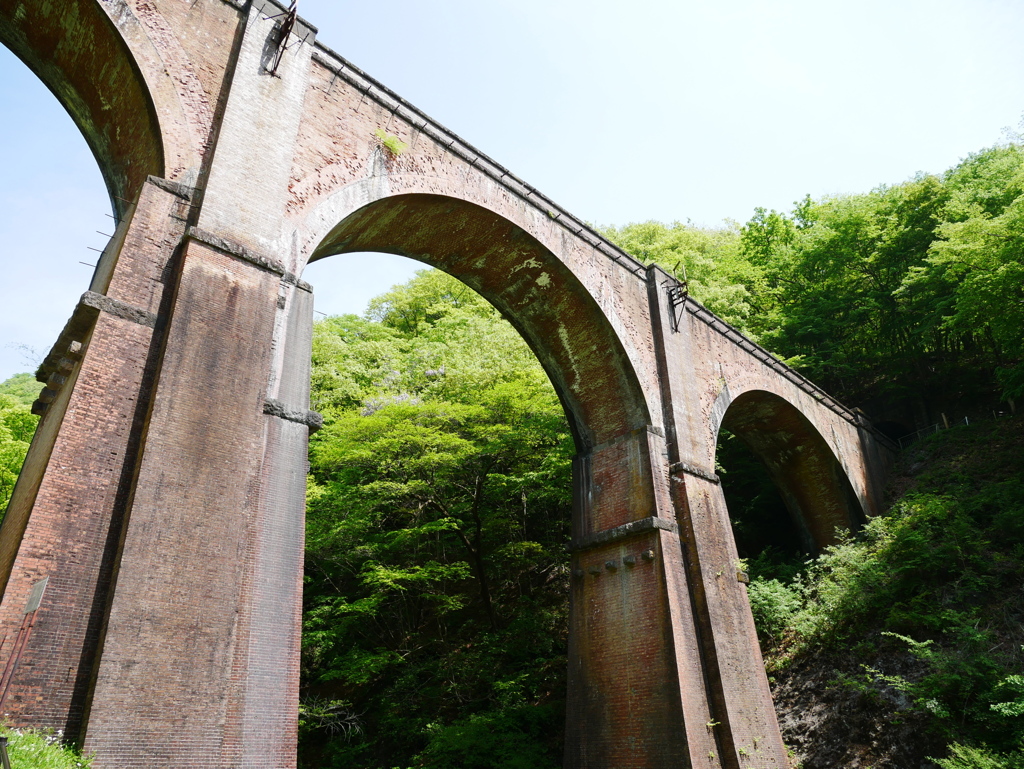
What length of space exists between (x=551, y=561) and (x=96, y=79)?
13540 millimetres

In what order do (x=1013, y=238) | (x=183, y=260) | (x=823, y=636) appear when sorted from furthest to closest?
(x=1013, y=238), (x=823, y=636), (x=183, y=260)

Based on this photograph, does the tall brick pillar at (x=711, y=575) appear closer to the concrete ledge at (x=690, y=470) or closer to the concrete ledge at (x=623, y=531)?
the concrete ledge at (x=690, y=470)

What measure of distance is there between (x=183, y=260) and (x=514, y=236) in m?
5.73

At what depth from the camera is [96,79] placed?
767 cm

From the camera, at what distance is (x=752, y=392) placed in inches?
618

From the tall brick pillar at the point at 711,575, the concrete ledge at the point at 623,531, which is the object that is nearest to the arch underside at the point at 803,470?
the tall brick pillar at the point at 711,575

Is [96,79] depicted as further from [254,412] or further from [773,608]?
[773,608]

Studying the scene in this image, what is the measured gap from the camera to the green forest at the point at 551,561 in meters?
11.5

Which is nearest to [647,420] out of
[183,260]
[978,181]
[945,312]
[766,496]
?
[183,260]

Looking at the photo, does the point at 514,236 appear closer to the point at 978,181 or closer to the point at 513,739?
the point at 513,739

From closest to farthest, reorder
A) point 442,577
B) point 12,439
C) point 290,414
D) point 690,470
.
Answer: point 290,414 → point 690,470 → point 442,577 → point 12,439

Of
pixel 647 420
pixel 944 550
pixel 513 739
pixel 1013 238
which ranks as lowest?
pixel 513 739

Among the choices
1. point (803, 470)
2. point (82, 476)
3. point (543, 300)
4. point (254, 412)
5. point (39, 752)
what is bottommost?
point (39, 752)

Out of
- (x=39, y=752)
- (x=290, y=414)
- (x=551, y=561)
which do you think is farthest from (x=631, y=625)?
(x=39, y=752)
